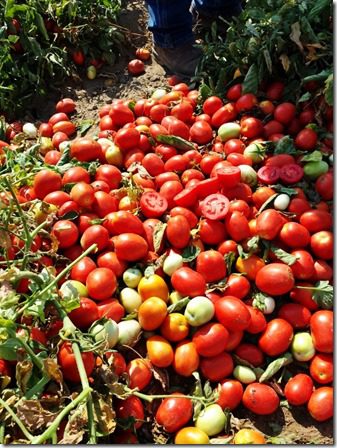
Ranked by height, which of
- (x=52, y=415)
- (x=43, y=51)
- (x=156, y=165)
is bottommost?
(x=52, y=415)

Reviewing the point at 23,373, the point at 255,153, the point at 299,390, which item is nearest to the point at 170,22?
the point at 255,153

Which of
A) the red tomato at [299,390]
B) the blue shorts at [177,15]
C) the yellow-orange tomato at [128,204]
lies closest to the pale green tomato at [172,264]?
the yellow-orange tomato at [128,204]

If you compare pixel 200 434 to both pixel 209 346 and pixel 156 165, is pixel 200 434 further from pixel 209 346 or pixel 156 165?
pixel 156 165

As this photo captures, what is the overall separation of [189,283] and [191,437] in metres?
0.70

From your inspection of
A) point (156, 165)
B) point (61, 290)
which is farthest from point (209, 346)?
point (156, 165)

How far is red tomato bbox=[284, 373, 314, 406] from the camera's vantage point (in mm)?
2330

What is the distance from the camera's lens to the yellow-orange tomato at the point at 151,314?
2.42 metres

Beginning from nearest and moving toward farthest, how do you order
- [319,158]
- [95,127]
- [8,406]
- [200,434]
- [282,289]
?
1. [8,406]
2. [200,434]
3. [282,289]
4. [319,158]
5. [95,127]

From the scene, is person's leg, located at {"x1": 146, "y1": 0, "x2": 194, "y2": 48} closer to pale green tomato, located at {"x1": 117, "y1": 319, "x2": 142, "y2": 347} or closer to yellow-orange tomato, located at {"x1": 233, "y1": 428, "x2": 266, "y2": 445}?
pale green tomato, located at {"x1": 117, "y1": 319, "x2": 142, "y2": 347}

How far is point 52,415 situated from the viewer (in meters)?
1.85

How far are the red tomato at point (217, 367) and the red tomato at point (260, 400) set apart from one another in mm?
126

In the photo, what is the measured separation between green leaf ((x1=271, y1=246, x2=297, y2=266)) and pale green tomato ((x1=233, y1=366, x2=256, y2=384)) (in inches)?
22.2

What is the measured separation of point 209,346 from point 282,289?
0.47 metres

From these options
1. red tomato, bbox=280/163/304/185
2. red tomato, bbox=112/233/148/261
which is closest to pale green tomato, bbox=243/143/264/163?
red tomato, bbox=280/163/304/185
